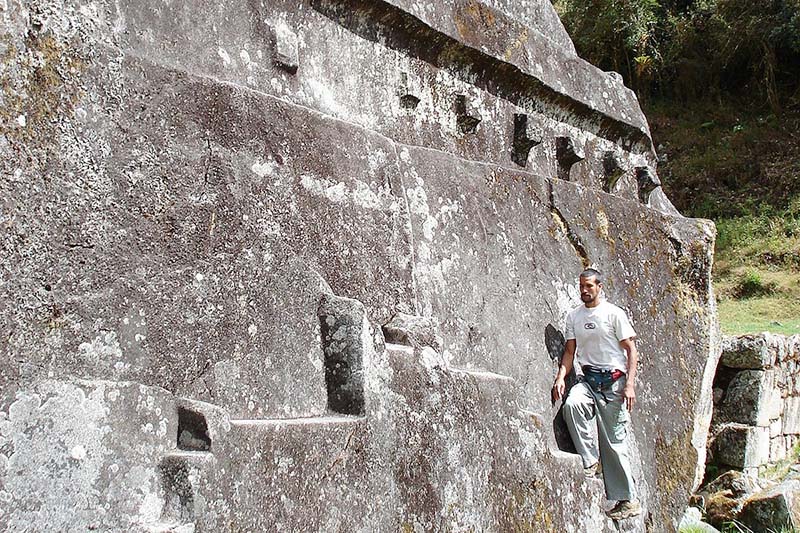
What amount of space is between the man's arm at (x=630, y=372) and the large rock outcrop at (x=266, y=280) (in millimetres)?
347

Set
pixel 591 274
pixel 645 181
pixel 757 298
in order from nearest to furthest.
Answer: pixel 591 274 → pixel 645 181 → pixel 757 298

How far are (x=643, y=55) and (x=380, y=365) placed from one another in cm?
2048

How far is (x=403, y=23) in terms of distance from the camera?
11.5 feet

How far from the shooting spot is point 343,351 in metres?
2.46

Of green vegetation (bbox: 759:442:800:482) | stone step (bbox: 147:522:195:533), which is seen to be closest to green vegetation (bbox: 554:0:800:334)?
green vegetation (bbox: 759:442:800:482)

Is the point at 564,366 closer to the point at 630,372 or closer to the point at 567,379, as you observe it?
the point at 567,379

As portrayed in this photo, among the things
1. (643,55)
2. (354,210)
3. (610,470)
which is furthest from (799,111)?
(354,210)

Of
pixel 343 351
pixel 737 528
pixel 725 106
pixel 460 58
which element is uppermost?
pixel 725 106

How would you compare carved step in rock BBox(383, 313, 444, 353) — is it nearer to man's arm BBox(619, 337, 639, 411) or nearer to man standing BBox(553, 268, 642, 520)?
man standing BBox(553, 268, 642, 520)

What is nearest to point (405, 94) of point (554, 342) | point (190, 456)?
point (554, 342)

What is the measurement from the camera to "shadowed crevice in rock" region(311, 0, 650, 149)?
3.35 m

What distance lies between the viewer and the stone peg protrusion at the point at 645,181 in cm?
522

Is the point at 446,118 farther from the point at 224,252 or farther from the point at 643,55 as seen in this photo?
the point at 643,55

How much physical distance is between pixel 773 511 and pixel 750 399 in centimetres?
173
